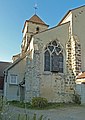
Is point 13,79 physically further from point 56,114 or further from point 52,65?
point 56,114

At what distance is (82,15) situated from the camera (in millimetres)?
21922

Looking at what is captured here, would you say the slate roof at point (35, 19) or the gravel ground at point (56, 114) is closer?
the gravel ground at point (56, 114)

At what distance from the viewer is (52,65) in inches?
804

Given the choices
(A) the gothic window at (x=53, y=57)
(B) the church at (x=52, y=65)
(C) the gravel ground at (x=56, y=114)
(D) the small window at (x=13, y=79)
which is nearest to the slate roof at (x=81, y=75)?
(B) the church at (x=52, y=65)

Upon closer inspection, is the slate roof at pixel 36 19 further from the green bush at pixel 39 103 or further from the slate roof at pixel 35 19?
the green bush at pixel 39 103

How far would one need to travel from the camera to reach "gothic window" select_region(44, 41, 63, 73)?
2025 centimetres

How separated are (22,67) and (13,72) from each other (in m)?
1.20

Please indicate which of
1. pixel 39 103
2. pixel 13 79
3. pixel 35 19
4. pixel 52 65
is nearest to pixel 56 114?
pixel 39 103

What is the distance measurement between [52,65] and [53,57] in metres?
0.93

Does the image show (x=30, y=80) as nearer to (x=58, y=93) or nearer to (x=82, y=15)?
(x=58, y=93)

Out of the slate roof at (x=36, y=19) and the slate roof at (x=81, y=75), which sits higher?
the slate roof at (x=36, y=19)

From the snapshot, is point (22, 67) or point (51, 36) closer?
point (51, 36)

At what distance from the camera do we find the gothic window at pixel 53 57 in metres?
20.2

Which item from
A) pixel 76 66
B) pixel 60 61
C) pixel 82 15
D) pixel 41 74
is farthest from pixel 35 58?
pixel 82 15
